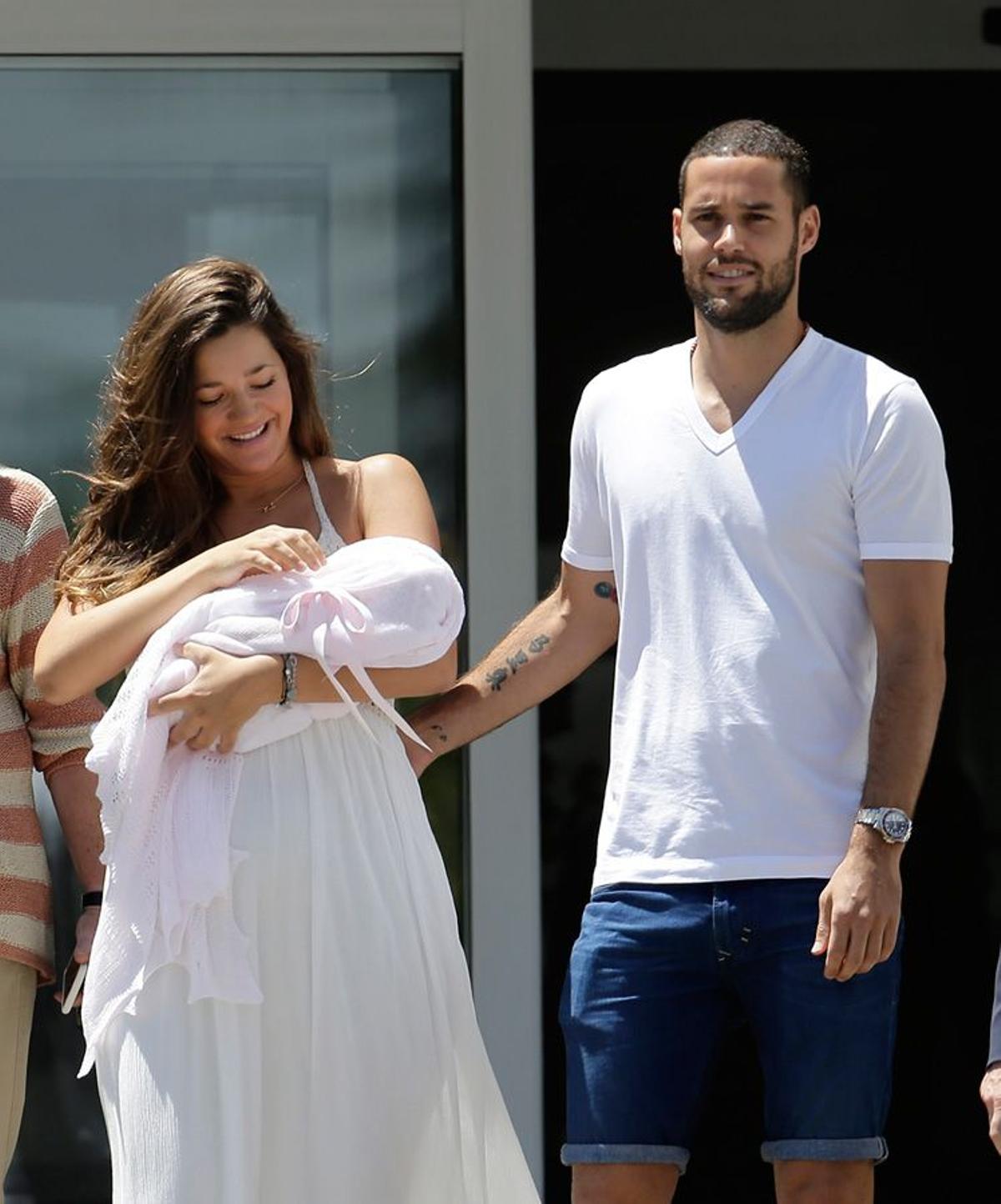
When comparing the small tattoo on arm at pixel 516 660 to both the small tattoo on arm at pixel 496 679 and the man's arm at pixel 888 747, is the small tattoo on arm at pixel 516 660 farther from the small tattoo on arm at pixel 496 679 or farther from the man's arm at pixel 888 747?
the man's arm at pixel 888 747

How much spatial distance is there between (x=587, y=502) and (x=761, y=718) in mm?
505

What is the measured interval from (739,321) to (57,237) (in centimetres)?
235

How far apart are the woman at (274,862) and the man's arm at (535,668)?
0.78ft

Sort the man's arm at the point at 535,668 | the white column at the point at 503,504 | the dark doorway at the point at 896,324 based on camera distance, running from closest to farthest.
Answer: the man's arm at the point at 535,668 < the white column at the point at 503,504 < the dark doorway at the point at 896,324

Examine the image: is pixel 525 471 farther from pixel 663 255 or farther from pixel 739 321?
pixel 739 321

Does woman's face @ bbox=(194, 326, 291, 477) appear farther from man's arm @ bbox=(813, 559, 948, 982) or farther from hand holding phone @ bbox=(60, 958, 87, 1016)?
man's arm @ bbox=(813, 559, 948, 982)

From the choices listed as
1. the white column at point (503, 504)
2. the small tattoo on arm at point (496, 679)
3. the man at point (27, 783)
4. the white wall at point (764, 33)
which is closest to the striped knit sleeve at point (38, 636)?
the man at point (27, 783)

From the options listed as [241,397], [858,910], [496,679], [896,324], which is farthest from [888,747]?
[896,324]

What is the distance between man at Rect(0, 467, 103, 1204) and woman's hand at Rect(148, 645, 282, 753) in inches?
13.1

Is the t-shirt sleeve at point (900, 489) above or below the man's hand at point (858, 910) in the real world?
above

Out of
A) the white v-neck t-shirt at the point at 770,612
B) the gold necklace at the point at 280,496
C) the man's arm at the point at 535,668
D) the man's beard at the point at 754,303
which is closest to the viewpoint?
the white v-neck t-shirt at the point at 770,612

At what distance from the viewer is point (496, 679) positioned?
3.54m

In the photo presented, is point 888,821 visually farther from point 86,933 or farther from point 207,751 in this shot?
point 86,933

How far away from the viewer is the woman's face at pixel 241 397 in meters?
3.27
